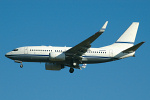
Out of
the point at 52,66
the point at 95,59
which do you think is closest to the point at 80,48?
the point at 95,59

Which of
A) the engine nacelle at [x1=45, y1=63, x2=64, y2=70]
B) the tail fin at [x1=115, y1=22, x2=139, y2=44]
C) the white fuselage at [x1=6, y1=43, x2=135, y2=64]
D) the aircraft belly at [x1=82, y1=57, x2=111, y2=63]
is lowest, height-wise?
the engine nacelle at [x1=45, y1=63, x2=64, y2=70]

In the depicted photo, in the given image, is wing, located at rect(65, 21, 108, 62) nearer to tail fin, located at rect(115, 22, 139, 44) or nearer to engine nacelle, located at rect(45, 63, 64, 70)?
engine nacelle, located at rect(45, 63, 64, 70)

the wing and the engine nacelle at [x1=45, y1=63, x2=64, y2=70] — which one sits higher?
the wing

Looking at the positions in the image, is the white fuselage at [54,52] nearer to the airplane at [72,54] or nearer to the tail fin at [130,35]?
the airplane at [72,54]

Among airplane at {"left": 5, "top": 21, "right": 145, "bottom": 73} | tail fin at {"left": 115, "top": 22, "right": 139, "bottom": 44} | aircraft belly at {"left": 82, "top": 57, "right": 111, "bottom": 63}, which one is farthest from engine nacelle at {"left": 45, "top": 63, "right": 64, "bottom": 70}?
tail fin at {"left": 115, "top": 22, "right": 139, "bottom": 44}

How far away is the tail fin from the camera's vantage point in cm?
7400

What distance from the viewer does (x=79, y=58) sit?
6819cm

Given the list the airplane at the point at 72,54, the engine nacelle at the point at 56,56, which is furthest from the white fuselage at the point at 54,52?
the engine nacelle at the point at 56,56

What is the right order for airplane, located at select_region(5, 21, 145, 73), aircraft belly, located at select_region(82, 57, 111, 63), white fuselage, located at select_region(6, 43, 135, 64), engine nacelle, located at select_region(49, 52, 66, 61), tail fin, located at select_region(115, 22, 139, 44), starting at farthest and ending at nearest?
1. tail fin, located at select_region(115, 22, 139, 44)
2. aircraft belly, located at select_region(82, 57, 111, 63)
3. white fuselage, located at select_region(6, 43, 135, 64)
4. airplane, located at select_region(5, 21, 145, 73)
5. engine nacelle, located at select_region(49, 52, 66, 61)

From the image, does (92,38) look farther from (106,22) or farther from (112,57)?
(112,57)

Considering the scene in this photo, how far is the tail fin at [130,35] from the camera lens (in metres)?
74.0

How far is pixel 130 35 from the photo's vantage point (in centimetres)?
7450

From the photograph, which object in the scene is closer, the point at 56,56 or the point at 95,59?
the point at 56,56

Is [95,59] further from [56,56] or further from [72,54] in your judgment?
[56,56]
